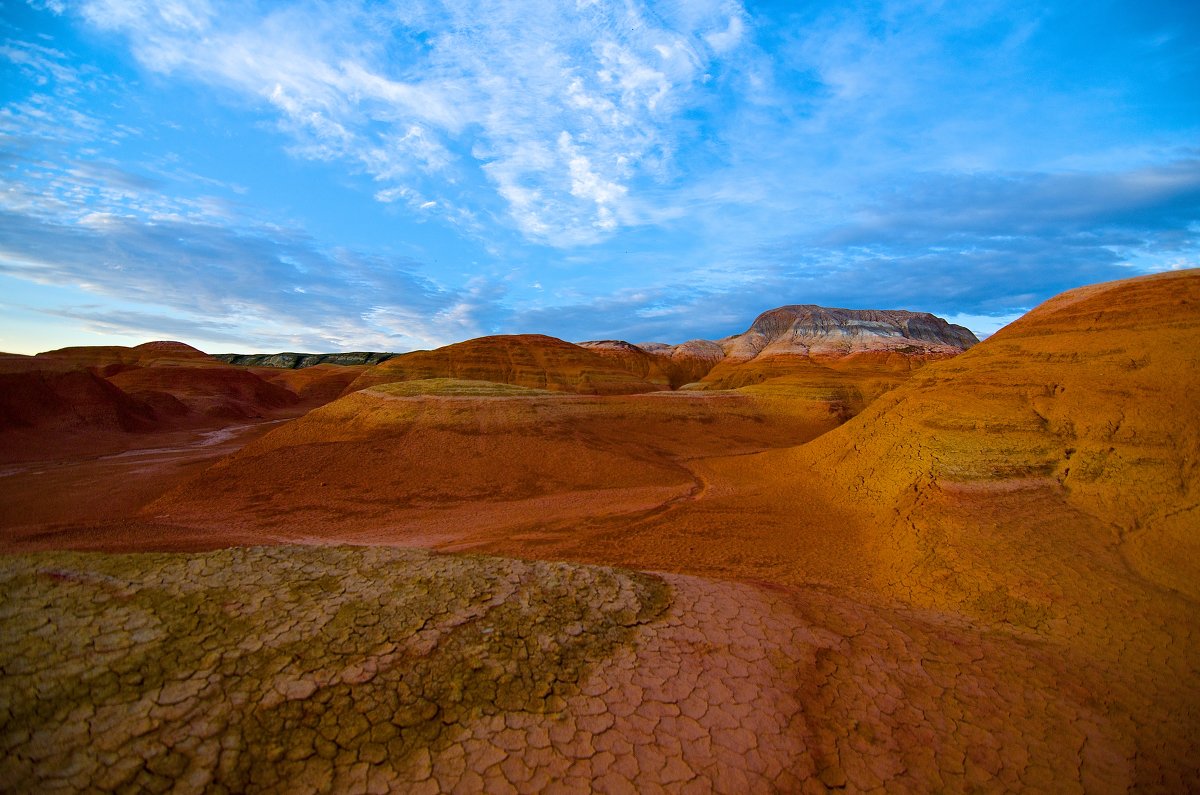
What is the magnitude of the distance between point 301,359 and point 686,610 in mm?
113628

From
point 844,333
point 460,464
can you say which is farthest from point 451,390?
point 844,333

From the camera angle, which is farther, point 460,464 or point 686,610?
point 460,464

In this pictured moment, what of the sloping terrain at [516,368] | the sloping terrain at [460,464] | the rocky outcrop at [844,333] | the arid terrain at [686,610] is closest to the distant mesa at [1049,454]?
the arid terrain at [686,610]

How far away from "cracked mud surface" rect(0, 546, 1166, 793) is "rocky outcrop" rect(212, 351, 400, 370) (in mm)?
99285

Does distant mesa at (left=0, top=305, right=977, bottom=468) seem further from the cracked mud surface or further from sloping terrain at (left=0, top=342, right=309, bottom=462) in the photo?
the cracked mud surface

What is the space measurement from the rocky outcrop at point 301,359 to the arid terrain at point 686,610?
84951 mm

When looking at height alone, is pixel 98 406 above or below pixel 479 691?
above

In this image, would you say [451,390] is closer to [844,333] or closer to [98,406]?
[98,406]

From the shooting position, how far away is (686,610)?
5562 millimetres

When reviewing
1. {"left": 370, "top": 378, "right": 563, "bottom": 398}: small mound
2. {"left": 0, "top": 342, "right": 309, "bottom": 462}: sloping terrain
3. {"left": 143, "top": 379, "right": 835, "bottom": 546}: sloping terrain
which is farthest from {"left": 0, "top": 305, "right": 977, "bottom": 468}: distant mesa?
{"left": 143, "top": 379, "right": 835, "bottom": 546}: sloping terrain

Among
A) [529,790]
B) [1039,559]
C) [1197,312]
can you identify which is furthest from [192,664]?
[1197,312]

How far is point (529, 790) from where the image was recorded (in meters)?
3.30

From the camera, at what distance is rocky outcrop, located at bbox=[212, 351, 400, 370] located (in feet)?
318

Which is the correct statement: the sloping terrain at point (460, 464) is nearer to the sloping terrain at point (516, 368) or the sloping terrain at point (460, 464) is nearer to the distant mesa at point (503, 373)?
the distant mesa at point (503, 373)
